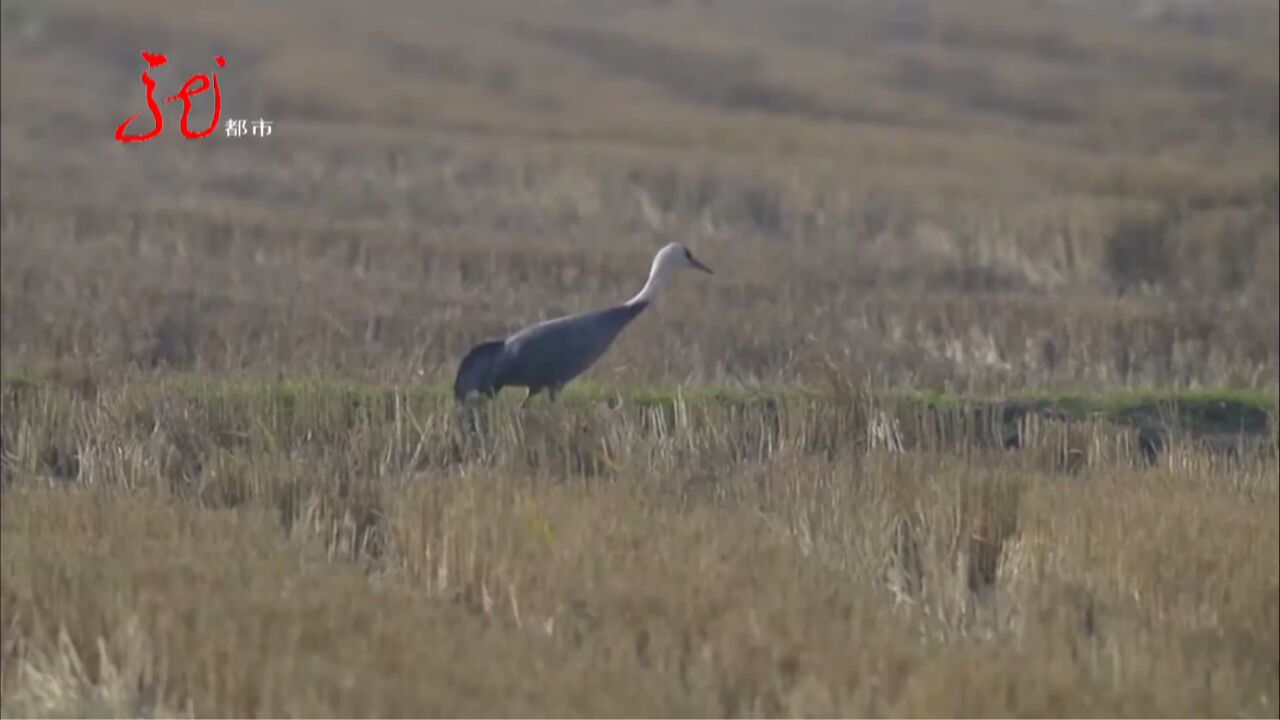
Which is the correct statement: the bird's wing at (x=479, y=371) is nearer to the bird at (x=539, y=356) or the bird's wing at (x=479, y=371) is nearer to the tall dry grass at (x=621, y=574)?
the bird at (x=539, y=356)

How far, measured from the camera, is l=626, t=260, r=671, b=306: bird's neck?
11.7 m

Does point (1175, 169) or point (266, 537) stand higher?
point (1175, 169)

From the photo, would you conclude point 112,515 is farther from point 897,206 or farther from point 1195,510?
point 897,206

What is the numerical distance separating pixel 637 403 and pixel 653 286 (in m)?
0.72

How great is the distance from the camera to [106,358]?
13.3 meters

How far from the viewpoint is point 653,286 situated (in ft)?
39.2

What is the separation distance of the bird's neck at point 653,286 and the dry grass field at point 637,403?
55cm

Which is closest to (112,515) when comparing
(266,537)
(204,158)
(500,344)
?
(266,537)

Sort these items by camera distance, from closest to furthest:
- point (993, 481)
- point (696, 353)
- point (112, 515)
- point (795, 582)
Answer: point (795, 582) < point (112, 515) < point (993, 481) < point (696, 353)

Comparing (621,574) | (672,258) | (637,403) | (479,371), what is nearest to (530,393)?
(479,371)

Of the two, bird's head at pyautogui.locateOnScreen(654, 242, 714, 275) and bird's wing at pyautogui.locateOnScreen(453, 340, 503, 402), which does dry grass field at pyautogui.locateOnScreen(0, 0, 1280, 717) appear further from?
bird's head at pyautogui.locateOnScreen(654, 242, 714, 275)

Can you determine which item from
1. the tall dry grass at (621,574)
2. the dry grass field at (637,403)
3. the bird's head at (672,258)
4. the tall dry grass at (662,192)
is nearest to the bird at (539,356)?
the dry grass field at (637,403)

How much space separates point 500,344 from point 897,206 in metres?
11.8

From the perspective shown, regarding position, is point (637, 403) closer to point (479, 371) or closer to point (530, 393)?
point (530, 393)
